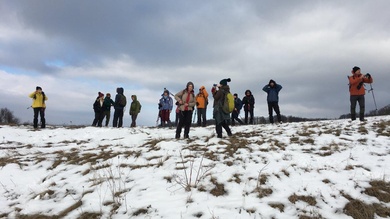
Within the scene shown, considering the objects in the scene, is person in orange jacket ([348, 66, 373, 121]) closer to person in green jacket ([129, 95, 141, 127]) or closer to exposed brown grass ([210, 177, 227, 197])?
exposed brown grass ([210, 177, 227, 197])

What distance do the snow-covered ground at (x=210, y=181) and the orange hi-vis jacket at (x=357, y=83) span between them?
3.78m

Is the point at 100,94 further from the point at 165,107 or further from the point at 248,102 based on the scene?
the point at 248,102

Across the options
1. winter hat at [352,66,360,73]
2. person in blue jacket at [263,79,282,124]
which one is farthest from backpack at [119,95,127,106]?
winter hat at [352,66,360,73]

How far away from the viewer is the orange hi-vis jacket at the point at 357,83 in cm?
1162

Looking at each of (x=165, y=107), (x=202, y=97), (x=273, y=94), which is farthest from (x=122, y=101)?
(x=273, y=94)

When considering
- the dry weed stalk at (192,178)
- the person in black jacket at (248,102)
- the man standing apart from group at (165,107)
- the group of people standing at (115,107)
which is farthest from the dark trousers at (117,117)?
the dry weed stalk at (192,178)

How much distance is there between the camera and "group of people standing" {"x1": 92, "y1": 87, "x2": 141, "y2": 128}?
17.2m

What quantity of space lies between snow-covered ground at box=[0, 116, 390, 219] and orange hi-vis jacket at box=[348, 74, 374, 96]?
378cm

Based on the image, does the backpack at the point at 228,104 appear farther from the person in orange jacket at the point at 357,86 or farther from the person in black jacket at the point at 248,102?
the person in black jacket at the point at 248,102

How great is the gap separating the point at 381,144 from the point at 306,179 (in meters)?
3.73

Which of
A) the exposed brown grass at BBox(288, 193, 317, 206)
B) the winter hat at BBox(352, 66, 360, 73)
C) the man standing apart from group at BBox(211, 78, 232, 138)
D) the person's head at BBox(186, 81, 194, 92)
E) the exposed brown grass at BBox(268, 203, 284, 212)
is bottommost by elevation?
the exposed brown grass at BBox(268, 203, 284, 212)

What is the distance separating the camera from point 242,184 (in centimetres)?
538

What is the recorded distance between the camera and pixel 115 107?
17266 mm

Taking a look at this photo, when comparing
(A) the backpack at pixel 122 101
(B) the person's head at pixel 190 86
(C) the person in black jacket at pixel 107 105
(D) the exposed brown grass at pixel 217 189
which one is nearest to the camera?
(D) the exposed brown grass at pixel 217 189
